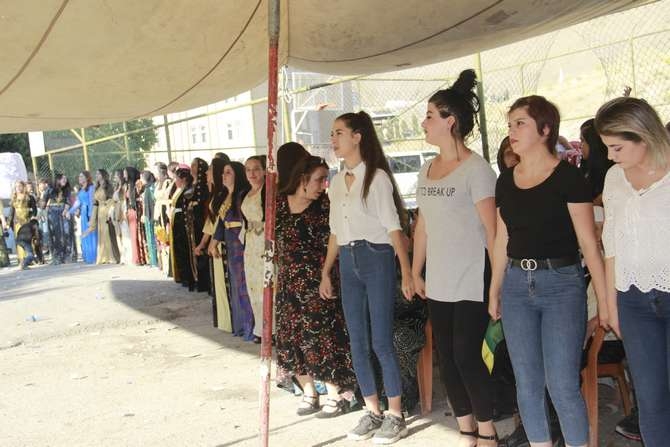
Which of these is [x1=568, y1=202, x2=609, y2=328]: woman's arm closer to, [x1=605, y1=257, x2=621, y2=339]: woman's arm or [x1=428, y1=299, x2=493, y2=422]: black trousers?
[x1=605, y1=257, x2=621, y2=339]: woman's arm

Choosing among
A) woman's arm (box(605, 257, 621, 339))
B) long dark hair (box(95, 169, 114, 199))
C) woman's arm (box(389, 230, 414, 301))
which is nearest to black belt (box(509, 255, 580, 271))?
woman's arm (box(605, 257, 621, 339))

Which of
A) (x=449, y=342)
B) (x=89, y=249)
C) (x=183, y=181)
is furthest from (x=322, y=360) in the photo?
(x=89, y=249)

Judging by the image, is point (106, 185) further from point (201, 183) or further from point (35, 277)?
point (201, 183)

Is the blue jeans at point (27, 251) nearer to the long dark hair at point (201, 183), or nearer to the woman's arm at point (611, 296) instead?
the long dark hair at point (201, 183)

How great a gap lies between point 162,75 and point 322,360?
217 centimetres

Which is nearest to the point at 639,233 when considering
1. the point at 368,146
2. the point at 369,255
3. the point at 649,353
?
the point at 649,353

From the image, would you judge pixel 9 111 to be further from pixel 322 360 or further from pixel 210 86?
pixel 322 360

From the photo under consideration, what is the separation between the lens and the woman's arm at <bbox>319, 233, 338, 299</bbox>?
4712 mm

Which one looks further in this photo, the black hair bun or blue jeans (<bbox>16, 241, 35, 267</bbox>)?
blue jeans (<bbox>16, 241, 35, 267</bbox>)

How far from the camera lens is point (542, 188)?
10.6ft

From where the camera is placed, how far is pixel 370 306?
4348 mm

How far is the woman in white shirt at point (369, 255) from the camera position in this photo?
14.1 ft

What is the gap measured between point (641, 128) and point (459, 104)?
1.14 m

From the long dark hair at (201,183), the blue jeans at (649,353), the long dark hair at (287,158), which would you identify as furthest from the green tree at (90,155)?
the blue jeans at (649,353)
